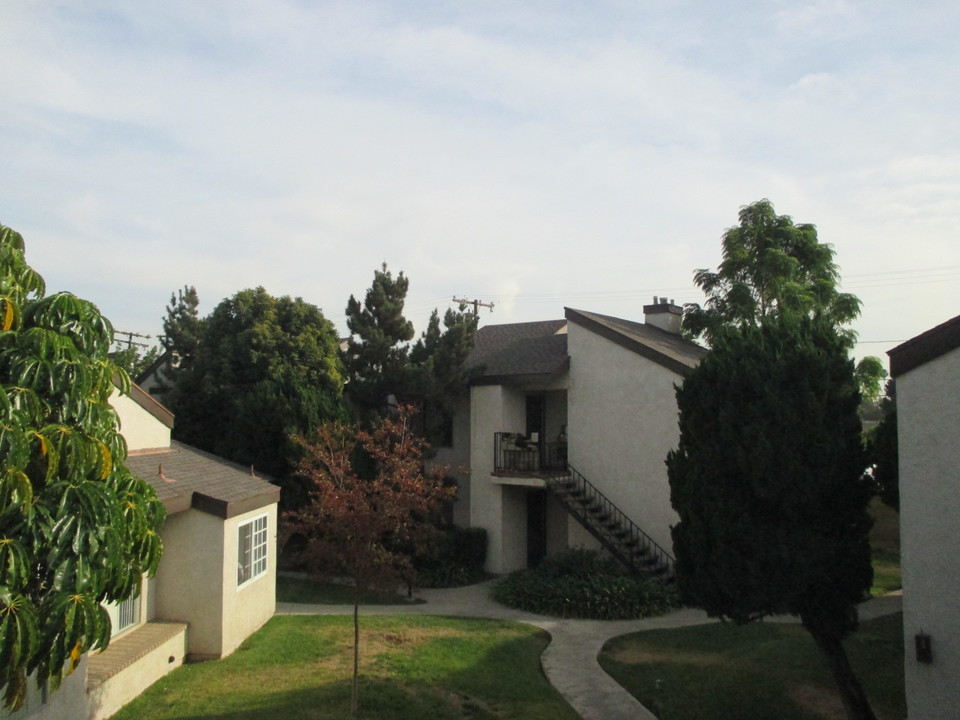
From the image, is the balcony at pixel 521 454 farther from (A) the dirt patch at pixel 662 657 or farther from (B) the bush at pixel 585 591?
(A) the dirt patch at pixel 662 657

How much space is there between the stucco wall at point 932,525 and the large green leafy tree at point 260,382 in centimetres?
1442

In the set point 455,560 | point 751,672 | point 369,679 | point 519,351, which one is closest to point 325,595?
point 455,560

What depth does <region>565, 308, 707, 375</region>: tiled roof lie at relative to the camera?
19672mm

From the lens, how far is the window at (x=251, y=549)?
13625mm

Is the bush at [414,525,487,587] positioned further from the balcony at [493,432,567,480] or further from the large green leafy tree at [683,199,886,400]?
the large green leafy tree at [683,199,886,400]

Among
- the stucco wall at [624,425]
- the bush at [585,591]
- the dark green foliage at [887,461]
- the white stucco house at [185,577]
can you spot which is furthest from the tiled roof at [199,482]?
the dark green foliage at [887,461]

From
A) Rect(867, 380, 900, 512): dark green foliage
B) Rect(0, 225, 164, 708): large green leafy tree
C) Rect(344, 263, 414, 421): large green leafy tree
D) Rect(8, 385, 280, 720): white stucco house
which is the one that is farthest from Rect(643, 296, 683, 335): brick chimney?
Rect(0, 225, 164, 708): large green leafy tree

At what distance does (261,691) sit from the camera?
415 inches

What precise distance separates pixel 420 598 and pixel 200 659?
738cm

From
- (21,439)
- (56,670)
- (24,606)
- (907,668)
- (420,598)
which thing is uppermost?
(21,439)

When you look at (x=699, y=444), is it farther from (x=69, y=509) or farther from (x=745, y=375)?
(x=69, y=509)

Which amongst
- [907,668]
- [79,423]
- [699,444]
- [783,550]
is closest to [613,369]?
[699,444]

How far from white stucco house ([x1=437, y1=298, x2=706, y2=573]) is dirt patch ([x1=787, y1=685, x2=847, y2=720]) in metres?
8.13

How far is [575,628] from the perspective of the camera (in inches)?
637
